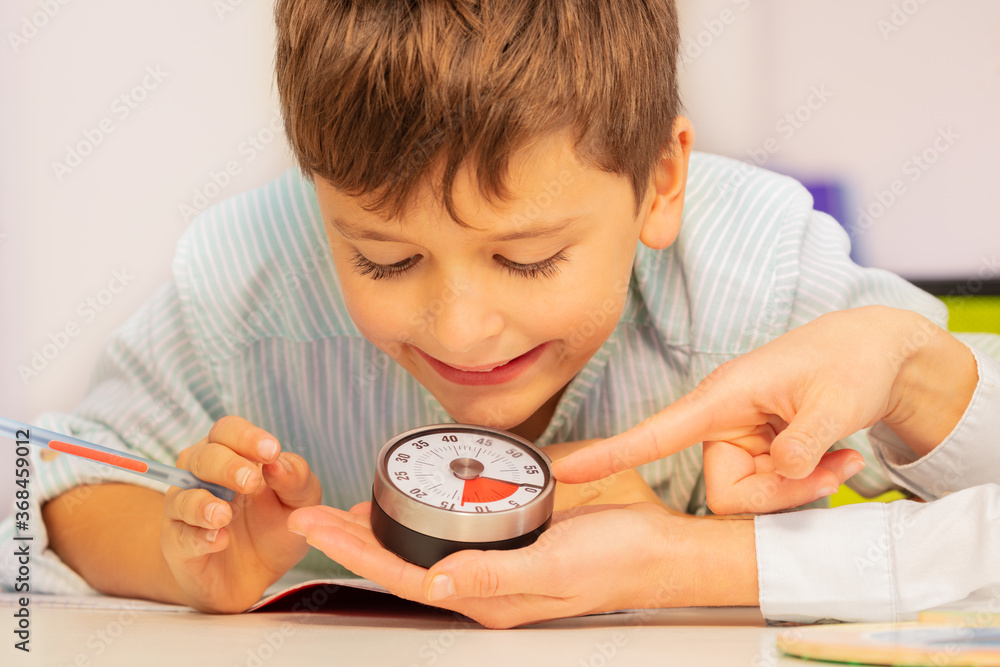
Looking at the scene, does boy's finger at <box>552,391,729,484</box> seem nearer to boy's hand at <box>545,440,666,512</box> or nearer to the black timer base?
the black timer base

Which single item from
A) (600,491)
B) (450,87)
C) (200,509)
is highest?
(450,87)

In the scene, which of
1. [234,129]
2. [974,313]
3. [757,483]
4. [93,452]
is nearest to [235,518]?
[93,452]

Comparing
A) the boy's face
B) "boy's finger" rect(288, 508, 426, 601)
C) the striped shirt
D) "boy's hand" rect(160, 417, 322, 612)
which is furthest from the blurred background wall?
"boy's finger" rect(288, 508, 426, 601)

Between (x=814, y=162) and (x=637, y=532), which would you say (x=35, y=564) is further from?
(x=814, y=162)

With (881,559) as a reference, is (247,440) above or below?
above

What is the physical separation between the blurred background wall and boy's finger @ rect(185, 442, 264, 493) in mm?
1073

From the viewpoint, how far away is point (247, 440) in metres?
0.90

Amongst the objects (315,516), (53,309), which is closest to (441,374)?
(315,516)

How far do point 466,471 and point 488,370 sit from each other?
0.17 meters

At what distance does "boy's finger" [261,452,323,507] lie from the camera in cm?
94

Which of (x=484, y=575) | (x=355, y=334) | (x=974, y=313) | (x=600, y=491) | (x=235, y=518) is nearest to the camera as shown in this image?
(x=484, y=575)

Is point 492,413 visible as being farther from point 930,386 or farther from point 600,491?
point 930,386

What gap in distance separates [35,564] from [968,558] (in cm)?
102

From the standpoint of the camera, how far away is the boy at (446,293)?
0.84 meters
